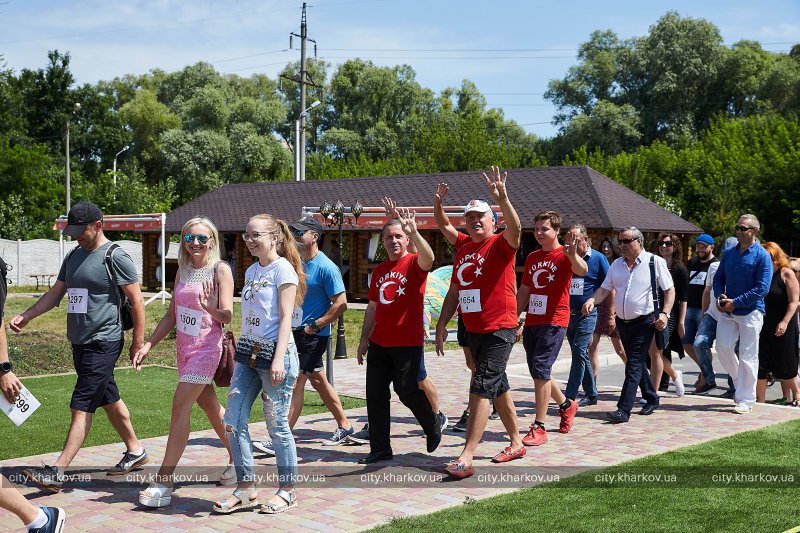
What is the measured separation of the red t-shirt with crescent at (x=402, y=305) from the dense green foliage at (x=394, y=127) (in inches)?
1261

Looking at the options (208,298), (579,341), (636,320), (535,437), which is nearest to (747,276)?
(636,320)

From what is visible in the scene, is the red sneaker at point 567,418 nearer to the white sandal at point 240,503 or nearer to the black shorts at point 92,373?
the white sandal at point 240,503

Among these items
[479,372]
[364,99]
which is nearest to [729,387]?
[479,372]

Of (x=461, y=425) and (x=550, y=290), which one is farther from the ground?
(x=550, y=290)

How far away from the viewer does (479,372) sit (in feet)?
21.9

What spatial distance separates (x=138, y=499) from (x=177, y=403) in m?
0.70

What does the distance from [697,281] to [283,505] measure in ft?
25.0

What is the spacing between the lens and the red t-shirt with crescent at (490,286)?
6707 mm

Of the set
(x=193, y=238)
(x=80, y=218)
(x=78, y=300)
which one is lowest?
(x=78, y=300)

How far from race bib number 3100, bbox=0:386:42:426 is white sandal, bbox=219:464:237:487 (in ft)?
4.58

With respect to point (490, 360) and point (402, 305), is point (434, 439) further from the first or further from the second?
point (402, 305)

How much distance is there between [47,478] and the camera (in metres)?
6.02

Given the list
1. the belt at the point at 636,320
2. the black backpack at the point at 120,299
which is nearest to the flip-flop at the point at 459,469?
the black backpack at the point at 120,299

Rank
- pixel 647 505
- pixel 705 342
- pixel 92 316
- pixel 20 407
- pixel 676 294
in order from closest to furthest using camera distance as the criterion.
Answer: pixel 20 407 < pixel 647 505 < pixel 92 316 < pixel 676 294 < pixel 705 342
